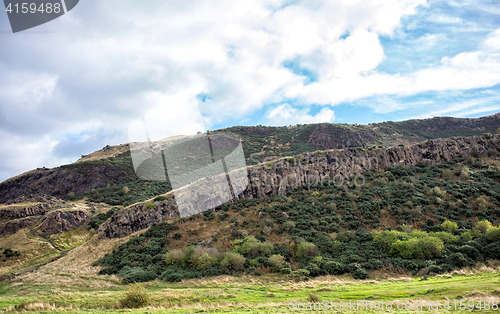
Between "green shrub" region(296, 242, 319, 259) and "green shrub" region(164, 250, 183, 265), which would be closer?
"green shrub" region(296, 242, 319, 259)

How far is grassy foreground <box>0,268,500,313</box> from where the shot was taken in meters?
11.7

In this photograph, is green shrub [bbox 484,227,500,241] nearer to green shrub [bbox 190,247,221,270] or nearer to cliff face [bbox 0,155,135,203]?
green shrub [bbox 190,247,221,270]

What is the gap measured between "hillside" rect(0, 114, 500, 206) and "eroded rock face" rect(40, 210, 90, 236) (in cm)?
1164

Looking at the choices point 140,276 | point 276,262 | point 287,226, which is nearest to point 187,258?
point 140,276

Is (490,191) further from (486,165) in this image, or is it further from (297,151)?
(297,151)

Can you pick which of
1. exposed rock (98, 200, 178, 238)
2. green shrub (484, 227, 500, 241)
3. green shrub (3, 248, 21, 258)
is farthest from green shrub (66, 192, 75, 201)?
green shrub (484, 227, 500, 241)

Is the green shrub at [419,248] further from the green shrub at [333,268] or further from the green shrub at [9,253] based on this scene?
the green shrub at [9,253]

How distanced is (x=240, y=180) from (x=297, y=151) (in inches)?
2295

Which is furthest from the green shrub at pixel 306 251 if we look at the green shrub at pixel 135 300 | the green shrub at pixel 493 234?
the green shrub at pixel 493 234

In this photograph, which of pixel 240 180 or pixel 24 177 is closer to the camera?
pixel 240 180

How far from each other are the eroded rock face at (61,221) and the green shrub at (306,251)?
4409cm

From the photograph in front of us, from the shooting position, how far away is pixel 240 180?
32.6m

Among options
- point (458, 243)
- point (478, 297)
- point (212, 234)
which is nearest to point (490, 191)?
point (458, 243)

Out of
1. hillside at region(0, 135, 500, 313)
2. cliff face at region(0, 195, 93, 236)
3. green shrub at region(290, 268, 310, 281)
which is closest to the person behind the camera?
hillside at region(0, 135, 500, 313)
